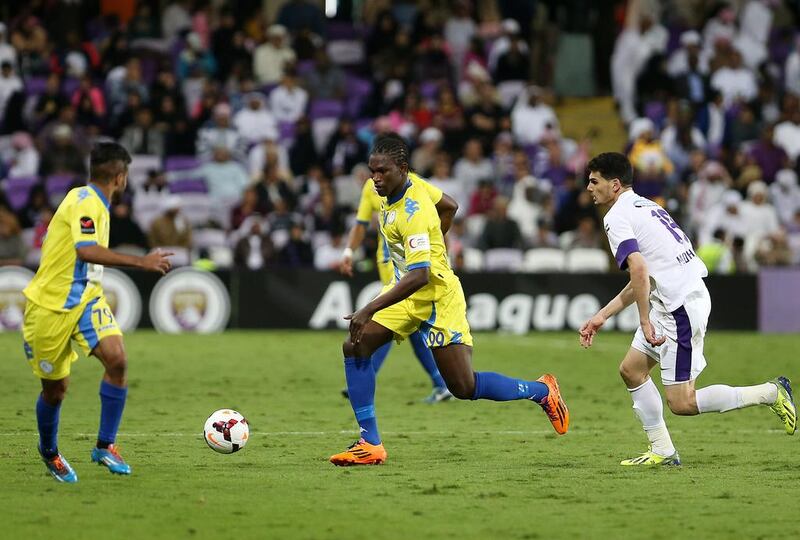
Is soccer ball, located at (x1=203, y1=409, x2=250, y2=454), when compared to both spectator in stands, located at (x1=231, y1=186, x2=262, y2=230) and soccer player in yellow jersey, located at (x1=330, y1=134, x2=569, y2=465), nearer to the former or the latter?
soccer player in yellow jersey, located at (x1=330, y1=134, x2=569, y2=465)

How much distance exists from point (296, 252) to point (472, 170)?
11.9 ft

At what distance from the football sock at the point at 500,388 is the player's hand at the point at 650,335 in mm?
1037

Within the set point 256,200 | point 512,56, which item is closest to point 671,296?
point 256,200

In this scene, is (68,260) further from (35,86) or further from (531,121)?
(531,121)

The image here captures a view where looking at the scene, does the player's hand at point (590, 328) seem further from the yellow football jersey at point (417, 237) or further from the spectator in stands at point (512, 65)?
the spectator in stands at point (512, 65)

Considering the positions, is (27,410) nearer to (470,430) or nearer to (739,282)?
(470,430)

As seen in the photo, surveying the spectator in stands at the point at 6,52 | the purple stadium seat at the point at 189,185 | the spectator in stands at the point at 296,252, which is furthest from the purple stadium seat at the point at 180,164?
the spectator in stands at the point at 6,52

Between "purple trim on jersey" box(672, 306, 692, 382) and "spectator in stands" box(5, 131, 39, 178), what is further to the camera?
"spectator in stands" box(5, 131, 39, 178)

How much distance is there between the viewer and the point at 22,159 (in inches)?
902

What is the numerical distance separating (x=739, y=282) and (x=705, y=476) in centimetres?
1318

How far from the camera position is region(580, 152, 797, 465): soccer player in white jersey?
902 cm

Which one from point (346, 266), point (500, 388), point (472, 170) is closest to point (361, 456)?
point (500, 388)

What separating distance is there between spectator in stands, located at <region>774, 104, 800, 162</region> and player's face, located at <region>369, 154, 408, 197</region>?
57.9 ft

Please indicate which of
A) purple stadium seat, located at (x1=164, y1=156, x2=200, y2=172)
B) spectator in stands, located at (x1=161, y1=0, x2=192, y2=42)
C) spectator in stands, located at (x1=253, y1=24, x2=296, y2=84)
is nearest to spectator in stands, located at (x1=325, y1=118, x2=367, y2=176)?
purple stadium seat, located at (x1=164, y1=156, x2=200, y2=172)
